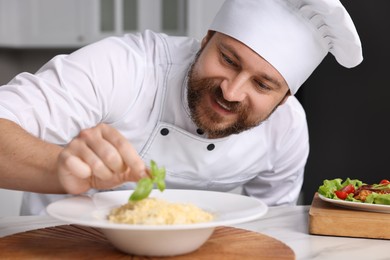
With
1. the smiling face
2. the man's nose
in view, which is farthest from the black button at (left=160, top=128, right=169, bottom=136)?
the man's nose

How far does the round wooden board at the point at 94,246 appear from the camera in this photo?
97 centimetres

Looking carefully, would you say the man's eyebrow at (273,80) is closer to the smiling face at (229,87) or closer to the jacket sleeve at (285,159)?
the smiling face at (229,87)

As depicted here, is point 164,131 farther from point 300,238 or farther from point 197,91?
Result: point 300,238

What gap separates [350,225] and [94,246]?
513 mm

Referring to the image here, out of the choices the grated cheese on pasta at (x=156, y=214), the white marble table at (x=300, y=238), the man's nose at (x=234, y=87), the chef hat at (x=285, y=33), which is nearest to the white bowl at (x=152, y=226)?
the grated cheese on pasta at (x=156, y=214)

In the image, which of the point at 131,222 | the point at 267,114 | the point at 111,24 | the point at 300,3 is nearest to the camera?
the point at 131,222

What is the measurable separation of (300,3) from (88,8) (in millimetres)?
2477

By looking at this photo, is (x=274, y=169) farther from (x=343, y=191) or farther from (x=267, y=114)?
(x=343, y=191)

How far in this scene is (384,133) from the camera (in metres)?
2.99

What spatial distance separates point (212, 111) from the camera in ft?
5.16

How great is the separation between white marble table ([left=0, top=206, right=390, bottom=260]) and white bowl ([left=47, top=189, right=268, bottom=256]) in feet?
0.52

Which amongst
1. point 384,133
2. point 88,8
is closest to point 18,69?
point 88,8

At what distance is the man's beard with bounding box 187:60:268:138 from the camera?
1.55m

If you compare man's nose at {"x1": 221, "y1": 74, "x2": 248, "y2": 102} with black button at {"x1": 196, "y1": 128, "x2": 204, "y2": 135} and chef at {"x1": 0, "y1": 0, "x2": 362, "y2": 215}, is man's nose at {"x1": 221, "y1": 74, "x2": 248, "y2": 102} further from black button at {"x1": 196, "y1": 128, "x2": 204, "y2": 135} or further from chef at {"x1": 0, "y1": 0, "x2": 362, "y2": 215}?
black button at {"x1": 196, "y1": 128, "x2": 204, "y2": 135}
